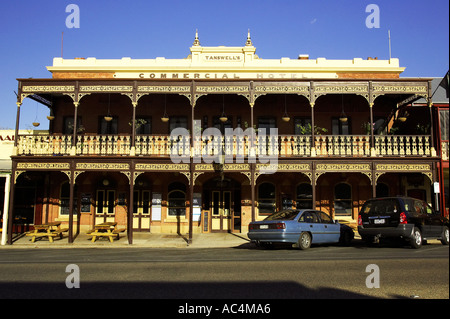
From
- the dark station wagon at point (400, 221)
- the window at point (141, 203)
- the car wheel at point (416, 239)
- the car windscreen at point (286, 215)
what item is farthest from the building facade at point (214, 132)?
the car wheel at point (416, 239)

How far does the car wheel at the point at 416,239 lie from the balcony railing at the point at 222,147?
5.60 m

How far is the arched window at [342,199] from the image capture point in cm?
2005

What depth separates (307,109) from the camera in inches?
806

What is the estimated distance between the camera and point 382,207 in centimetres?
1288

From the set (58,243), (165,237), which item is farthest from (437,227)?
(58,243)

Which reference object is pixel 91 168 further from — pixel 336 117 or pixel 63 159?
pixel 336 117

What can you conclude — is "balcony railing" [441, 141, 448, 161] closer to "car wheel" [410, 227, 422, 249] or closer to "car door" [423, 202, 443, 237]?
"car door" [423, 202, 443, 237]

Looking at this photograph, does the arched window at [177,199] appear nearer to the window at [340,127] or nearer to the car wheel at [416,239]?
the window at [340,127]

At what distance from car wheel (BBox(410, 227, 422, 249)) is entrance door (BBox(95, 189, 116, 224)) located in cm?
1388

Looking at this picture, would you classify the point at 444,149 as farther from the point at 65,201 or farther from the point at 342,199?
the point at 65,201

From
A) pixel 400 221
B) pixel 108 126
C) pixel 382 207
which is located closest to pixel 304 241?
pixel 382 207

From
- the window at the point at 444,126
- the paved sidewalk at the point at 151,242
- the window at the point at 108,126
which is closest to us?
the paved sidewalk at the point at 151,242

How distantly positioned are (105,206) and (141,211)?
187cm
